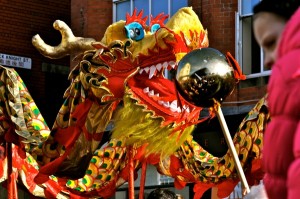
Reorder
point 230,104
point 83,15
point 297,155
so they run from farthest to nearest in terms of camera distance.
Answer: point 83,15
point 230,104
point 297,155

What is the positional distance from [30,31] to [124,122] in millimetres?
9982

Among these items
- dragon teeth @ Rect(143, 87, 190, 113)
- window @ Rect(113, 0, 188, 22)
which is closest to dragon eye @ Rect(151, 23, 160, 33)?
dragon teeth @ Rect(143, 87, 190, 113)

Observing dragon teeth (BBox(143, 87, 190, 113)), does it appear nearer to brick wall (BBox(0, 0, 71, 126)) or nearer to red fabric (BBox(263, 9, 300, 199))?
red fabric (BBox(263, 9, 300, 199))

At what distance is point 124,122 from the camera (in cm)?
686

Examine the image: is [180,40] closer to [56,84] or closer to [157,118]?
[157,118]

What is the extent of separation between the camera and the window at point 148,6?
1325 cm

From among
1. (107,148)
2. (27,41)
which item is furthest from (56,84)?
(107,148)

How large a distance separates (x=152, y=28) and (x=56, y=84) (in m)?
10.2

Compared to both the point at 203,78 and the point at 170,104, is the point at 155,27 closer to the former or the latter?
the point at 170,104

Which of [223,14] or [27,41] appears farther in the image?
[27,41]

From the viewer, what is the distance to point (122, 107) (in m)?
7.05

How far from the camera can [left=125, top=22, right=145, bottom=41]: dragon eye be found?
6988 millimetres

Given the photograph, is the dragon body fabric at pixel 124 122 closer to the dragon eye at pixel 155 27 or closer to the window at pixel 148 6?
the dragon eye at pixel 155 27

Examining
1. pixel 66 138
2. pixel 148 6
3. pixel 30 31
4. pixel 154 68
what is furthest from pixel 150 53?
pixel 30 31
